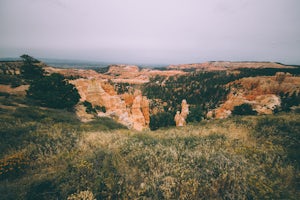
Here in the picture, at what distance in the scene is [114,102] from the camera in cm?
3288

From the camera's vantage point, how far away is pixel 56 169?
193 inches

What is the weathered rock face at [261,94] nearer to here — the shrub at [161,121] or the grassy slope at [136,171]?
the shrub at [161,121]

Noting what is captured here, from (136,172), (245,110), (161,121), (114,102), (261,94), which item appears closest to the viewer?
(136,172)

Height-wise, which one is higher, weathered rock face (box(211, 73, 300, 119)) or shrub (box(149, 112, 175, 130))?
weathered rock face (box(211, 73, 300, 119))

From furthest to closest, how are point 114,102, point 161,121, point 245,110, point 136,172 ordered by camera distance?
point 161,121, point 245,110, point 114,102, point 136,172

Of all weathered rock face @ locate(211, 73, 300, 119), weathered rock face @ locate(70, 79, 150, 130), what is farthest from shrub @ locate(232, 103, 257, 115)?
weathered rock face @ locate(70, 79, 150, 130)

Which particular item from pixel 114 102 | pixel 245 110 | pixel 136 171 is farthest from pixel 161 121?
pixel 136 171

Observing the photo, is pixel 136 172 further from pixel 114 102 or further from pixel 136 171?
pixel 114 102

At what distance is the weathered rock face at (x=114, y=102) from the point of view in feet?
93.5

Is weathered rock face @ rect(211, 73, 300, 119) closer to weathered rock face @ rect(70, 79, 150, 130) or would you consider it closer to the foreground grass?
weathered rock face @ rect(70, 79, 150, 130)

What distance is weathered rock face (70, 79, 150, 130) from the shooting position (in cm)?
2850

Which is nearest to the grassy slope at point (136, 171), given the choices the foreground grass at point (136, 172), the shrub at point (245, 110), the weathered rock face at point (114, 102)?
the foreground grass at point (136, 172)

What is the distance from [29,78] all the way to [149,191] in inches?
1066

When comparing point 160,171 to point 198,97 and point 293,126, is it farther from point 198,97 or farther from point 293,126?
point 198,97
